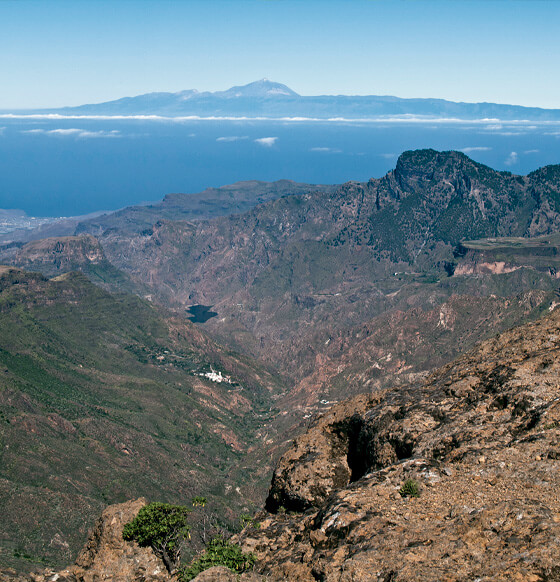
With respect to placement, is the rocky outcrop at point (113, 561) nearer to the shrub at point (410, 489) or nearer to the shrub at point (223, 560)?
the shrub at point (223, 560)

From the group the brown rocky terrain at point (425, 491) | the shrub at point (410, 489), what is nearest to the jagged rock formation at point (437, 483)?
the brown rocky terrain at point (425, 491)

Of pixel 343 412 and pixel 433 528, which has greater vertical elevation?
pixel 433 528

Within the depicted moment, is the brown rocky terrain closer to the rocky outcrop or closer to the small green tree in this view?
the rocky outcrop

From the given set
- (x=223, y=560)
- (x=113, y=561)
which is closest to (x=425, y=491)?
(x=223, y=560)

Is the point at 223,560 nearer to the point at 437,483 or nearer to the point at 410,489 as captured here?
the point at 410,489

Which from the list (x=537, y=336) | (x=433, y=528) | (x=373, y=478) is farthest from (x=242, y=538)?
(x=537, y=336)

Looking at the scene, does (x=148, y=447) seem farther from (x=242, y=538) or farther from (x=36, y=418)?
(x=242, y=538)

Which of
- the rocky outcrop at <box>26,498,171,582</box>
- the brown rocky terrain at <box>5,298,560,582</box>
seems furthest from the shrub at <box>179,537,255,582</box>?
the rocky outcrop at <box>26,498,171,582</box>
